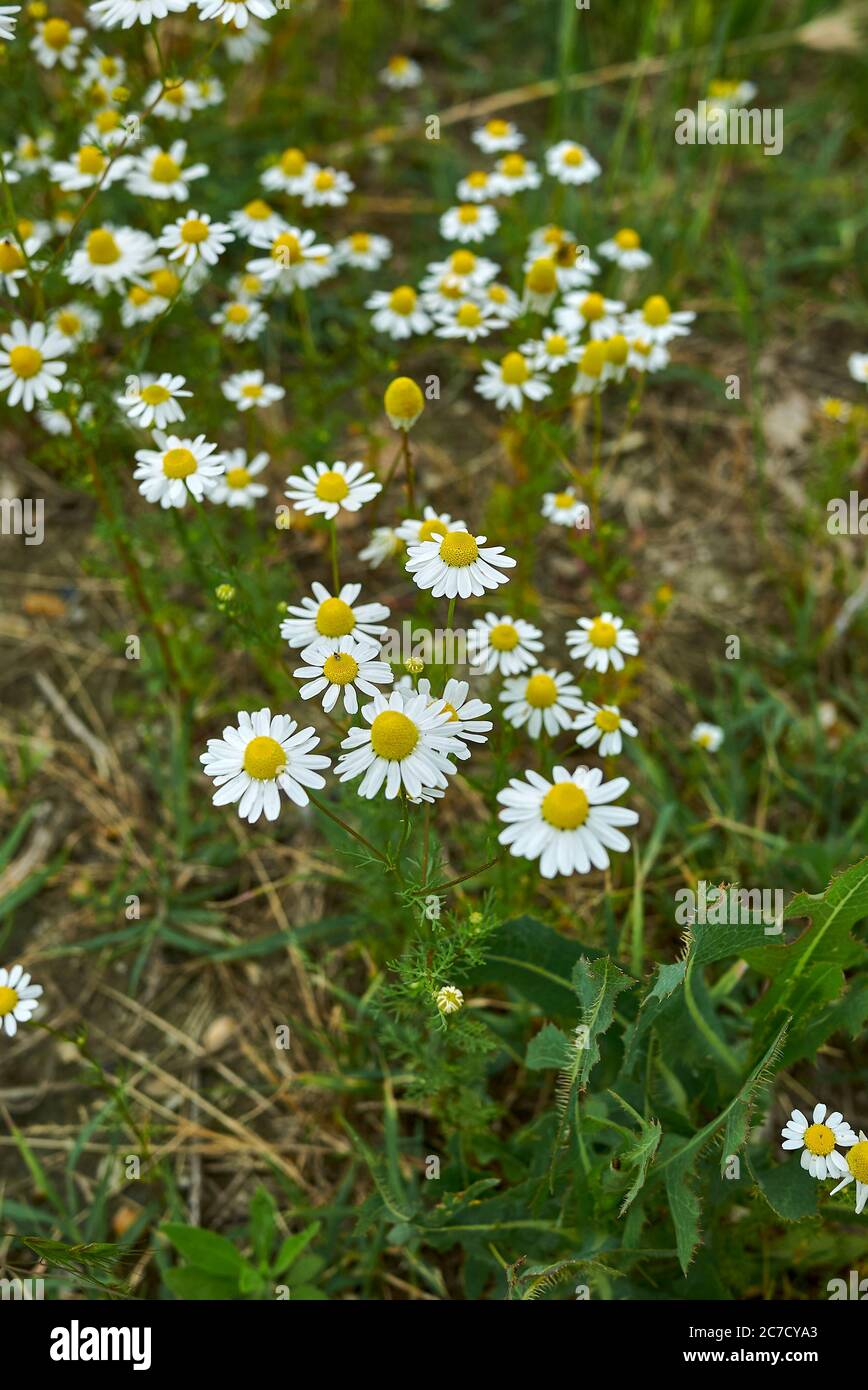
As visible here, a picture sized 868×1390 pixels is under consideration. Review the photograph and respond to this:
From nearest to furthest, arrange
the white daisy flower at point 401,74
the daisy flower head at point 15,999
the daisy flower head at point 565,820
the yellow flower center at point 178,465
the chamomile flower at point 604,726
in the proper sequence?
the daisy flower head at point 565,820, the daisy flower head at point 15,999, the chamomile flower at point 604,726, the yellow flower center at point 178,465, the white daisy flower at point 401,74

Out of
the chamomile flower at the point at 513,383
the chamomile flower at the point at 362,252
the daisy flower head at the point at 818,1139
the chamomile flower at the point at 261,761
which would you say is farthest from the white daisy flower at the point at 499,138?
the daisy flower head at the point at 818,1139

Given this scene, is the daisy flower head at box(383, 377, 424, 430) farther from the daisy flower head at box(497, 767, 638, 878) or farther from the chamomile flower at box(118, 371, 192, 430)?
the daisy flower head at box(497, 767, 638, 878)

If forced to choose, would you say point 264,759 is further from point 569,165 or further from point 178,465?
point 569,165

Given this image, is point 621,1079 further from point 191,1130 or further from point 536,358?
point 536,358

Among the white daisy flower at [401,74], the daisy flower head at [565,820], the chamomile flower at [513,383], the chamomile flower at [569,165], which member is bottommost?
the daisy flower head at [565,820]

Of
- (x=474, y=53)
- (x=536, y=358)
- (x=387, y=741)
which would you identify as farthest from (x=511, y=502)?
(x=474, y=53)

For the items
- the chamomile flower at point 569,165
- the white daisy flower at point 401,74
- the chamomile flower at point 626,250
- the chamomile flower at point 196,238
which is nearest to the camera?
the chamomile flower at point 196,238

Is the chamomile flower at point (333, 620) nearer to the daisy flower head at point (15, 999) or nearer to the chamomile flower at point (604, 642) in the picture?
the chamomile flower at point (604, 642)
